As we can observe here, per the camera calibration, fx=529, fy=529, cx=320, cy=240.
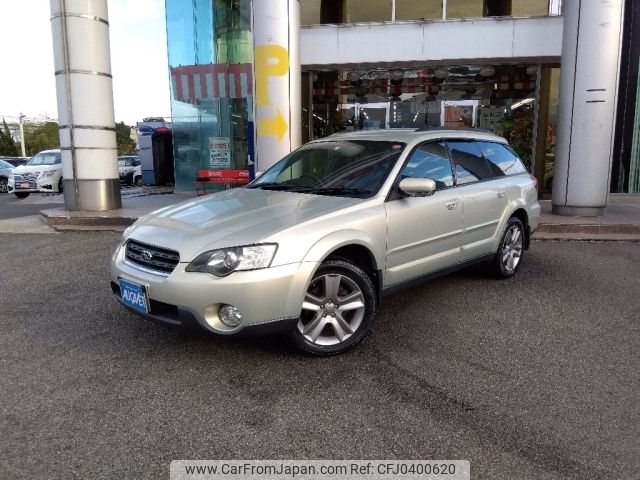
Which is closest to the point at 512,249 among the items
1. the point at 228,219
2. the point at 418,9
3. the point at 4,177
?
the point at 228,219

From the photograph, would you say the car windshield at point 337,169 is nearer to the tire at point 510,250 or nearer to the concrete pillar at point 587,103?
the tire at point 510,250

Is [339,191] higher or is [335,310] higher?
[339,191]

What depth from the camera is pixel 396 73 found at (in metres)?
13.7

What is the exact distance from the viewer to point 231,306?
3.33 meters

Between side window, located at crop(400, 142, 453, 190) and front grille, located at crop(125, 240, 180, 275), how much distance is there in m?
1.98

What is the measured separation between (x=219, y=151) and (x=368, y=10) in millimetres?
5578

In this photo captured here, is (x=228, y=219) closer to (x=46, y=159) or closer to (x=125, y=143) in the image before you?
(x=46, y=159)

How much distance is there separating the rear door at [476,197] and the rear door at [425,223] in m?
0.14

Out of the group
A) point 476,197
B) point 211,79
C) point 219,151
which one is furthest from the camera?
point 219,151

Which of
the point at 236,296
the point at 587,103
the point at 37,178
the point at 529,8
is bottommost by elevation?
the point at 37,178

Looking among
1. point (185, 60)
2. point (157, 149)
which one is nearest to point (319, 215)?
point (185, 60)

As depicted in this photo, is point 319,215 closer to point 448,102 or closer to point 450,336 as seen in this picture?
point 450,336

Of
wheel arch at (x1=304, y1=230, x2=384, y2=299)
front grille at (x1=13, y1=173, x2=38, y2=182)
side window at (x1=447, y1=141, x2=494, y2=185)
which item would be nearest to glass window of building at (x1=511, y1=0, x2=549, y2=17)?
side window at (x1=447, y1=141, x2=494, y2=185)

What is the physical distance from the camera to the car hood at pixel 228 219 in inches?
136
